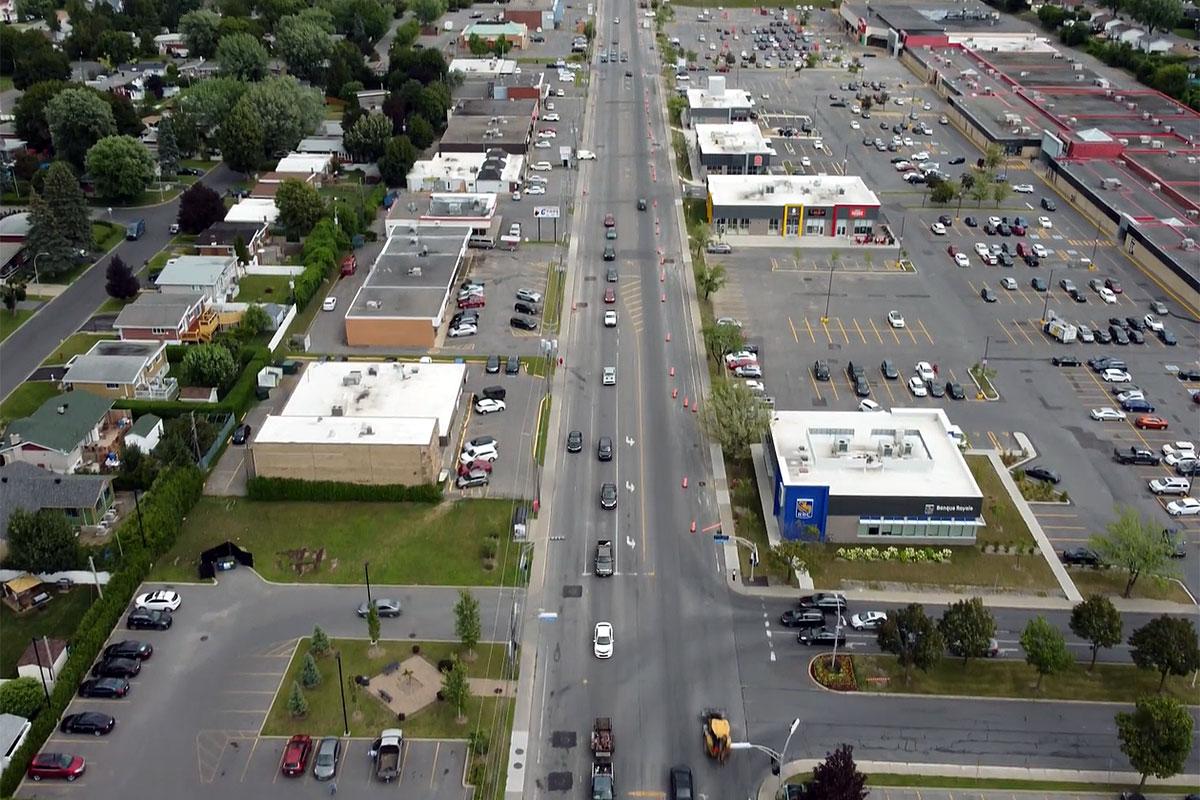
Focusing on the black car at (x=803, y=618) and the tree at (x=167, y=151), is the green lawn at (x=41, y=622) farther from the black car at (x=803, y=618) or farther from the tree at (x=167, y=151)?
the tree at (x=167, y=151)

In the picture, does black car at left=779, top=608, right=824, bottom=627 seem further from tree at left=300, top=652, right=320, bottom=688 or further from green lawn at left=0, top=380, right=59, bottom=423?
green lawn at left=0, top=380, right=59, bottom=423

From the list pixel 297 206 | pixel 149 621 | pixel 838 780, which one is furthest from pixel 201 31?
pixel 838 780

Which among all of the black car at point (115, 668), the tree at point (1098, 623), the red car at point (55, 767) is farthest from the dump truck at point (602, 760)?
the tree at point (1098, 623)

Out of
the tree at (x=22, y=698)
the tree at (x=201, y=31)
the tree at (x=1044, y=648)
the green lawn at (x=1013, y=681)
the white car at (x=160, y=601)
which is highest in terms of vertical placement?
the tree at (x=1044, y=648)

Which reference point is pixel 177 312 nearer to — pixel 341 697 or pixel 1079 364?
pixel 341 697

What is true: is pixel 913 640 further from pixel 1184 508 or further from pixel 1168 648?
pixel 1184 508

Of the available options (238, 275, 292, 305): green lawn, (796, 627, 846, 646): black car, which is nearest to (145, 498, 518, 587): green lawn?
(796, 627, 846, 646): black car
